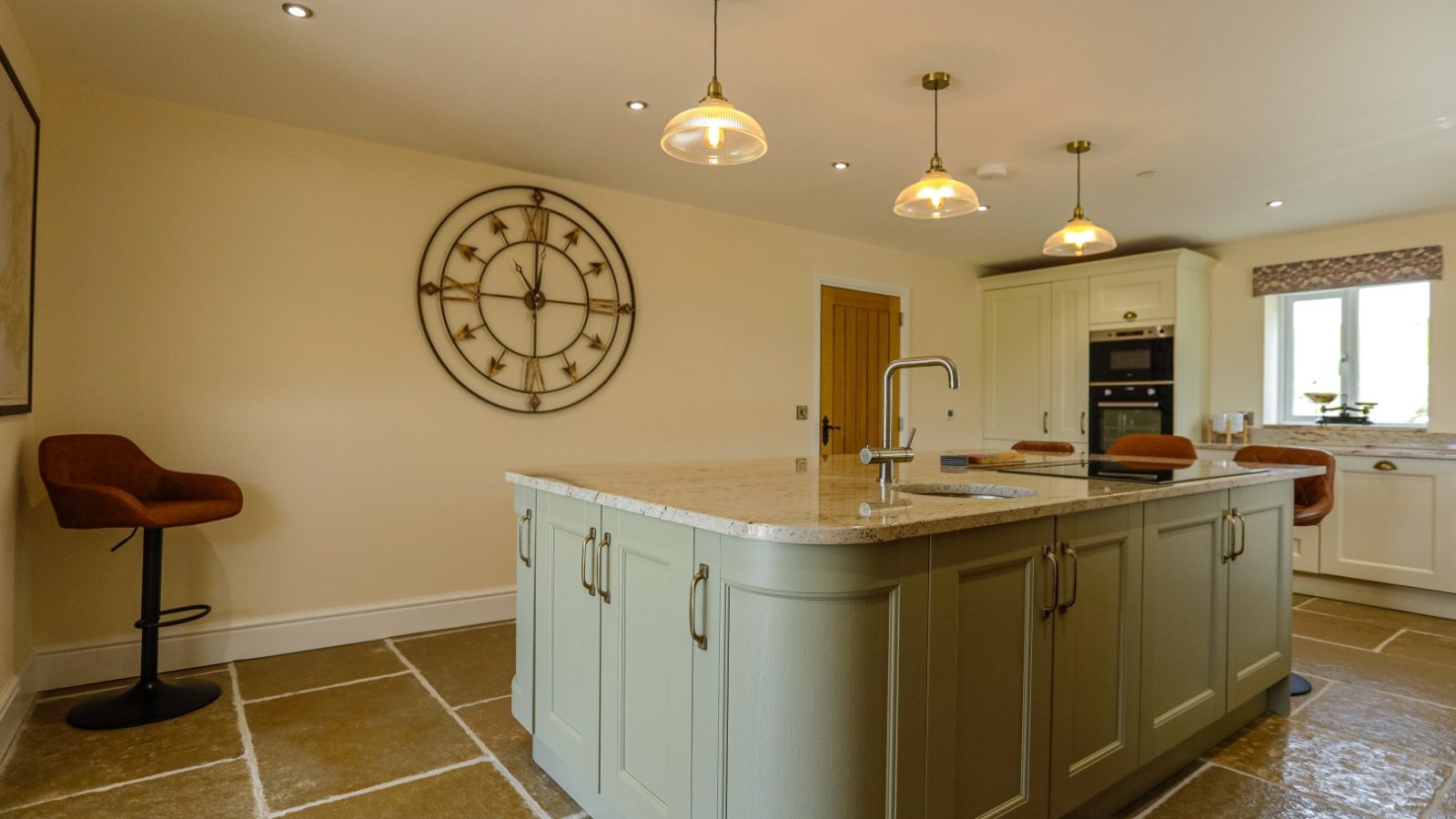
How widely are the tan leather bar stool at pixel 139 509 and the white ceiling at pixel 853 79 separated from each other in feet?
4.62

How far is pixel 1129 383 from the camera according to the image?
529 centimetres

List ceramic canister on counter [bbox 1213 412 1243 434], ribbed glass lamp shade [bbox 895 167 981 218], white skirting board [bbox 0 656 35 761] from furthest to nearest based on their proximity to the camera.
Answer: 1. ceramic canister on counter [bbox 1213 412 1243 434]
2. ribbed glass lamp shade [bbox 895 167 981 218]
3. white skirting board [bbox 0 656 35 761]

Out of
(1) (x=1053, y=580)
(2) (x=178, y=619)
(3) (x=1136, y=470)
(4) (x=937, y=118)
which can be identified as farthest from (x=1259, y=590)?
(2) (x=178, y=619)

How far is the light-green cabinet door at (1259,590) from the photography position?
7.73ft

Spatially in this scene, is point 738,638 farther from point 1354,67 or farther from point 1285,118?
point 1285,118

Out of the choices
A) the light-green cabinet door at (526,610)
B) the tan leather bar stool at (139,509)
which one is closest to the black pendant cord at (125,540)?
the tan leather bar stool at (139,509)

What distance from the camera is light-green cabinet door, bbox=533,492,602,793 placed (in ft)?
6.06

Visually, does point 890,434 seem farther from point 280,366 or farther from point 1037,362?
point 1037,362

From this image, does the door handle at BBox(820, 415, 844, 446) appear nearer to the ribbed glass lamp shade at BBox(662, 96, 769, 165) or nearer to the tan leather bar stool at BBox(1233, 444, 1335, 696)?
the tan leather bar stool at BBox(1233, 444, 1335, 696)

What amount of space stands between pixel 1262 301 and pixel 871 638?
16.9 feet

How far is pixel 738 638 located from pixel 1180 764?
1.66 metres

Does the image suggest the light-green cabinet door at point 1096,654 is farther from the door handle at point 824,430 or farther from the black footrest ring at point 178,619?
the door handle at point 824,430

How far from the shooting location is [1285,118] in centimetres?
304

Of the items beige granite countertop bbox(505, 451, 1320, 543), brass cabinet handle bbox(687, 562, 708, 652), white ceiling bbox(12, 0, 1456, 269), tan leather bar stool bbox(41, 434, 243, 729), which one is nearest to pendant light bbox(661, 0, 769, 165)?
white ceiling bbox(12, 0, 1456, 269)
